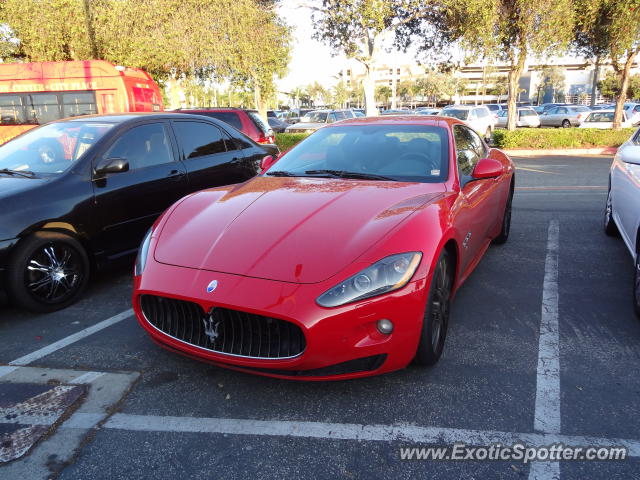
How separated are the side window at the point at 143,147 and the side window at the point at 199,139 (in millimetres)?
211

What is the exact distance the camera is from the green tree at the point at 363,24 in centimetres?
1513

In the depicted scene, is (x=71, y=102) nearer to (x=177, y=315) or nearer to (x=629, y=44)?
(x=177, y=315)

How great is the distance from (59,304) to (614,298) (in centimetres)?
454

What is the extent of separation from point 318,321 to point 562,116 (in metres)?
31.3

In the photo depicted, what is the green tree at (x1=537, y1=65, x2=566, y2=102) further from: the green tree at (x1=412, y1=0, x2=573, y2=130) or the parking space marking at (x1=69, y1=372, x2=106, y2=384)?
the parking space marking at (x1=69, y1=372, x2=106, y2=384)

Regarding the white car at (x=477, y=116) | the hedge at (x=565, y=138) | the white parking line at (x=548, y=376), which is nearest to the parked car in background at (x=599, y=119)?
the white car at (x=477, y=116)

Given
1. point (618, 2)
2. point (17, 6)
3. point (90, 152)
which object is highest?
point (17, 6)

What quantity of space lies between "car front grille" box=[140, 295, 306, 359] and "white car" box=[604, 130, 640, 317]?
8.84 feet

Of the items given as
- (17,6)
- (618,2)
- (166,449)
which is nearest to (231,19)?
(17,6)

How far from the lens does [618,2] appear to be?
1435cm

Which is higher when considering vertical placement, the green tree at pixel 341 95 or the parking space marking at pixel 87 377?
the green tree at pixel 341 95

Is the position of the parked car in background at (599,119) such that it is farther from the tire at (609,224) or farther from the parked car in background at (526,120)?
the tire at (609,224)

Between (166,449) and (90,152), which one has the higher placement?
(90,152)

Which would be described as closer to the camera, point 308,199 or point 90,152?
point 308,199
